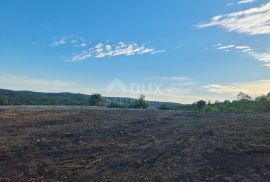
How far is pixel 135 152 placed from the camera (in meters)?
9.40

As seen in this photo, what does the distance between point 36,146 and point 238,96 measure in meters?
24.0

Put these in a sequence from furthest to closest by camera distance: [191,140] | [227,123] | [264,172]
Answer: [227,123] → [191,140] → [264,172]

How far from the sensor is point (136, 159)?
28.5 ft

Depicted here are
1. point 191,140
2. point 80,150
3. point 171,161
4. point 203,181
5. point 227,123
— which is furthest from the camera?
point 227,123

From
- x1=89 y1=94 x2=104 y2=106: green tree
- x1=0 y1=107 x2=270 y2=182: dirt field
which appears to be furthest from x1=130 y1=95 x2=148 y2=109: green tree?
x1=0 y1=107 x2=270 y2=182: dirt field

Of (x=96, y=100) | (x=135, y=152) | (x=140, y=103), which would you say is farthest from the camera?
(x=96, y=100)

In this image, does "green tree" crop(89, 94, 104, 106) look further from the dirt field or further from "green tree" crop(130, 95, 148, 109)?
the dirt field

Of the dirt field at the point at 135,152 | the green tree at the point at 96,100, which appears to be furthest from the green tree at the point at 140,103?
the dirt field at the point at 135,152

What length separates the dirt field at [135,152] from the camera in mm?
7664

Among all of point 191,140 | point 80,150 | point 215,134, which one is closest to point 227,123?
point 215,134

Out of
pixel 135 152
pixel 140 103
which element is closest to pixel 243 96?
pixel 140 103

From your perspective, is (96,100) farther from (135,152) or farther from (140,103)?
(135,152)

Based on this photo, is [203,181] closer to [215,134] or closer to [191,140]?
[191,140]

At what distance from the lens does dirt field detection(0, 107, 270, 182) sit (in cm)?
766
